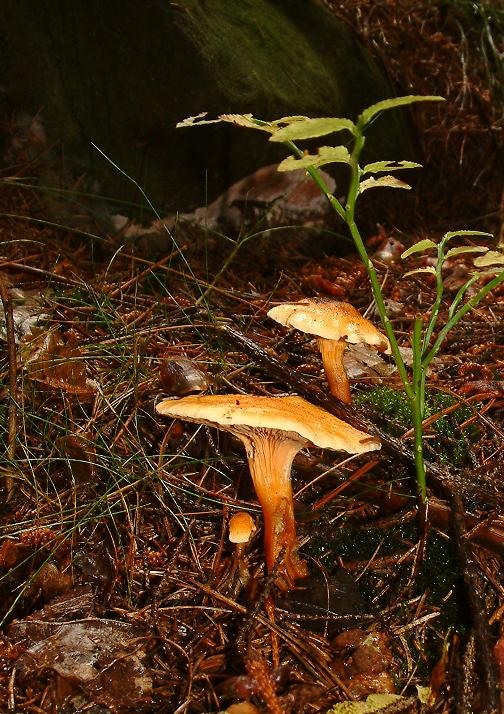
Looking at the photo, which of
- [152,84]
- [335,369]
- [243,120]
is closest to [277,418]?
[335,369]

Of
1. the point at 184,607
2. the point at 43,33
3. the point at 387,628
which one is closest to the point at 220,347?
the point at 184,607

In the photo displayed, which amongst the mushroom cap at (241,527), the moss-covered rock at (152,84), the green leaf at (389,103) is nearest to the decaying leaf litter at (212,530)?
the mushroom cap at (241,527)

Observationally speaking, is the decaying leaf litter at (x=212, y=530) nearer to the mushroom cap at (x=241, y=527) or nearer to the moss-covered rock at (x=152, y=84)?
the mushroom cap at (x=241, y=527)

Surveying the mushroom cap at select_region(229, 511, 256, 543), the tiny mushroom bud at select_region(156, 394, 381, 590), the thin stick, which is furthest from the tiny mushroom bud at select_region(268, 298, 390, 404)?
the thin stick

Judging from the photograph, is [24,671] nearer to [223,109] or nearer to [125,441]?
[125,441]

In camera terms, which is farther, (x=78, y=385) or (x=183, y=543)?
(x=78, y=385)

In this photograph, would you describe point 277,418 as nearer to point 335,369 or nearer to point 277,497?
point 277,497

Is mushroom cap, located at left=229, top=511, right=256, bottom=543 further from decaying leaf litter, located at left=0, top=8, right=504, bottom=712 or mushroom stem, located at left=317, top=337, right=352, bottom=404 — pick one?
mushroom stem, located at left=317, top=337, right=352, bottom=404
